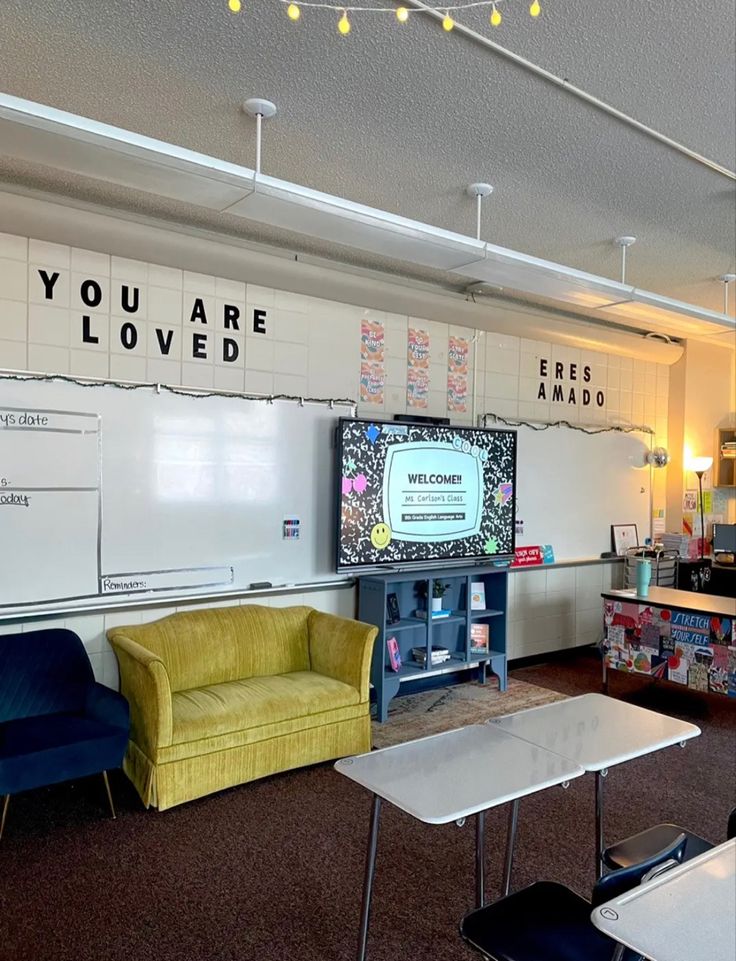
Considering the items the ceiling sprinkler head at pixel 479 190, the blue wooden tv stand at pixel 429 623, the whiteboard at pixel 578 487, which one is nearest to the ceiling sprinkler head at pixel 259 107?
the ceiling sprinkler head at pixel 479 190

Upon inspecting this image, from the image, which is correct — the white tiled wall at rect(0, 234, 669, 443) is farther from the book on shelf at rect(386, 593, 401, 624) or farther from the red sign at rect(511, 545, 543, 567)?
the book on shelf at rect(386, 593, 401, 624)

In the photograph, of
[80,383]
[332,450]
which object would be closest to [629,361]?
[332,450]

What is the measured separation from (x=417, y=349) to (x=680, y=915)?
4.32 meters

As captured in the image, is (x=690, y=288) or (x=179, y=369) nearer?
(x=179, y=369)

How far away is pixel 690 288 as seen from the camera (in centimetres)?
533

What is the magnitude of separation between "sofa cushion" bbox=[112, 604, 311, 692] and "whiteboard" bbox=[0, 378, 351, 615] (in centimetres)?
26

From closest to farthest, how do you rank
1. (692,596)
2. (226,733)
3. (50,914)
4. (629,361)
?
(50,914) → (226,733) → (692,596) → (629,361)

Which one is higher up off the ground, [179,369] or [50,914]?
[179,369]

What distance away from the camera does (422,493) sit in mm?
5098

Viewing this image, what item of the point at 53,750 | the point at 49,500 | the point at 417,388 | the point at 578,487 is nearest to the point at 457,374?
the point at 417,388

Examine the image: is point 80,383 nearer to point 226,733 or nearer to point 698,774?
point 226,733

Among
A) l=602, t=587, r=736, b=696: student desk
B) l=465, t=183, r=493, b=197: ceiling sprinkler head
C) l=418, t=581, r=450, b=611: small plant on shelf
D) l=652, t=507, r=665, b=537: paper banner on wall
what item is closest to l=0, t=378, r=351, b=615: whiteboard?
l=418, t=581, r=450, b=611: small plant on shelf

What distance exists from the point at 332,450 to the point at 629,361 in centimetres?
352

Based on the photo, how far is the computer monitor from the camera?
6.66 m
